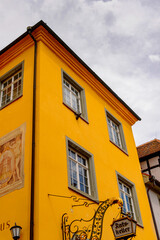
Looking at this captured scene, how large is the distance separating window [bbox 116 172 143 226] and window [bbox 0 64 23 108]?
15.9 ft

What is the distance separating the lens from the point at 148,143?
23.2 metres

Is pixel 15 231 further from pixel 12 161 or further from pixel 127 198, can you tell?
pixel 127 198

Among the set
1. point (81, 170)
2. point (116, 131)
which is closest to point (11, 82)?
point (81, 170)

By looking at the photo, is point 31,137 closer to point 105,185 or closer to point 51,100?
point 51,100

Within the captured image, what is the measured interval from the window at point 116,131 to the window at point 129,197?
1893 mm

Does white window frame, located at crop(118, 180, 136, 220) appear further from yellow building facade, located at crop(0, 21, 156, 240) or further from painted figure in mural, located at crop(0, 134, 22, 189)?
painted figure in mural, located at crop(0, 134, 22, 189)

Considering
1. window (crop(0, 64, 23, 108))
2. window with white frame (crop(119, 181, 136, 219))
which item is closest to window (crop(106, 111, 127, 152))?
window with white frame (crop(119, 181, 136, 219))

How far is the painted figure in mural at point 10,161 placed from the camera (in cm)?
923

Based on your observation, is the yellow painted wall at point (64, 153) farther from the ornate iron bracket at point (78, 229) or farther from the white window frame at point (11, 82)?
the white window frame at point (11, 82)

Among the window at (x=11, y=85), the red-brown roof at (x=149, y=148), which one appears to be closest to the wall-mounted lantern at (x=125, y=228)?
the window at (x=11, y=85)

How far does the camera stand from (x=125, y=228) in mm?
8406

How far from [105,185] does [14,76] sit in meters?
5.19

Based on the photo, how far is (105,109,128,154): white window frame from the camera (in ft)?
48.2

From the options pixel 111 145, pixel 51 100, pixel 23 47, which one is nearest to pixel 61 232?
pixel 51 100
